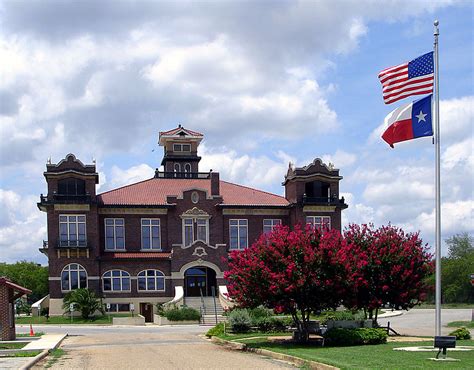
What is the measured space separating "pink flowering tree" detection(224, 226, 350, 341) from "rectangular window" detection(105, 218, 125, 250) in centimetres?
3355

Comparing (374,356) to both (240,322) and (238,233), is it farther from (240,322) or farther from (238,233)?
(238,233)

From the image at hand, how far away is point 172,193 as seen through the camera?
65688 millimetres

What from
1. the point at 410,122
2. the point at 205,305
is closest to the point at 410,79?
the point at 410,122

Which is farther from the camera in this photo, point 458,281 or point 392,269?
point 458,281

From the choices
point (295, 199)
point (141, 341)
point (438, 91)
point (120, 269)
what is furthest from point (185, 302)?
point (438, 91)

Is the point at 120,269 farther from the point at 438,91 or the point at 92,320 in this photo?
the point at 438,91

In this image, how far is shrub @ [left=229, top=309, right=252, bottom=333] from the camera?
36.7 metres

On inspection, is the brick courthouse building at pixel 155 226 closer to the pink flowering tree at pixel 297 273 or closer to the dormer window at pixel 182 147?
the dormer window at pixel 182 147

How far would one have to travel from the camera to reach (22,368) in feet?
69.8

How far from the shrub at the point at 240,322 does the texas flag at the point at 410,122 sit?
17.0m

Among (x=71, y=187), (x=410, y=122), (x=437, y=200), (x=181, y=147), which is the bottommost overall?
(x=437, y=200)

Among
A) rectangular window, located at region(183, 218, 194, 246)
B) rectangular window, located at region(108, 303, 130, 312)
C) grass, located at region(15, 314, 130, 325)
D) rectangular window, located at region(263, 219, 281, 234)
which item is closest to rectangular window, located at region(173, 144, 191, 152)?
rectangular window, located at region(183, 218, 194, 246)

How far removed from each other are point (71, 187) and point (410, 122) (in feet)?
140

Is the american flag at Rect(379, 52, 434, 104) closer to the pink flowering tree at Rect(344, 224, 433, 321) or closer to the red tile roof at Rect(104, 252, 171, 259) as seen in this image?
the pink flowering tree at Rect(344, 224, 433, 321)
